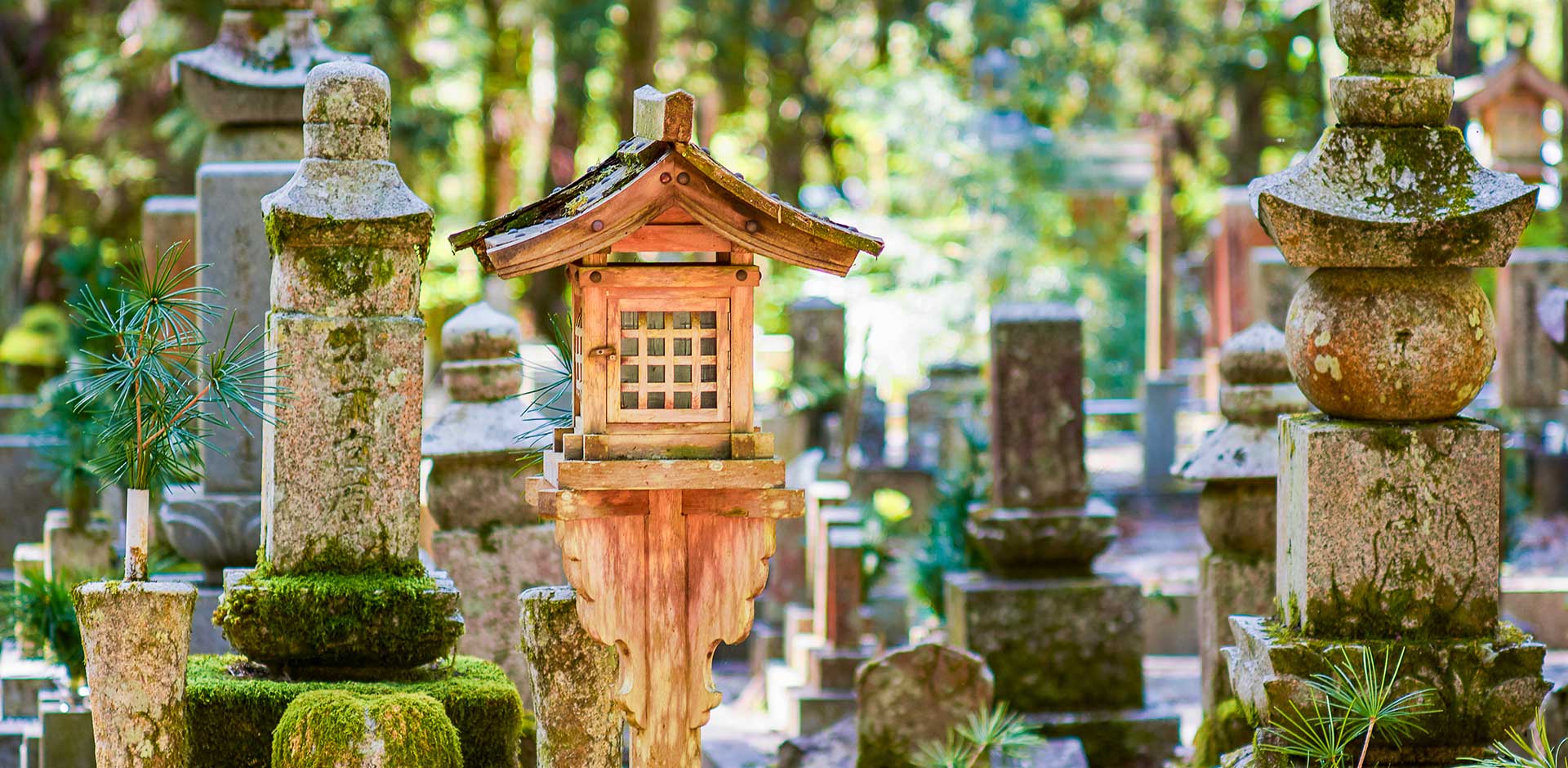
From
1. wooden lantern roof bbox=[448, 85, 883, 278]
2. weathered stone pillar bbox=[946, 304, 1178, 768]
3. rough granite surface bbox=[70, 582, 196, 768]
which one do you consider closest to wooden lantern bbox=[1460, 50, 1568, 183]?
weathered stone pillar bbox=[946, 304, 1178, 768]

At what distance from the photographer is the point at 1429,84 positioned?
16.4ft

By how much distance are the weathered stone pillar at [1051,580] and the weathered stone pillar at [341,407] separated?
3.65m

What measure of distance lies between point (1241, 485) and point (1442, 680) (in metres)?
2.39

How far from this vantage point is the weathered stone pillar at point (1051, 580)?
821 cm

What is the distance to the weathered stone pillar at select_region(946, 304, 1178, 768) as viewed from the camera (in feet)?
26.9

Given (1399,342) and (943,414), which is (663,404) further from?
(943,414)

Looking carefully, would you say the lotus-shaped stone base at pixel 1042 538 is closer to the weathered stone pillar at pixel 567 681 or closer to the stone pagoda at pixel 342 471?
the stone pagoda at pixel 342 471

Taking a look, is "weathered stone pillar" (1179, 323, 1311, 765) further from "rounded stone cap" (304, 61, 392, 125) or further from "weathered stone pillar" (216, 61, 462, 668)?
"rounded stone cap" (304, 61, 392, 125)

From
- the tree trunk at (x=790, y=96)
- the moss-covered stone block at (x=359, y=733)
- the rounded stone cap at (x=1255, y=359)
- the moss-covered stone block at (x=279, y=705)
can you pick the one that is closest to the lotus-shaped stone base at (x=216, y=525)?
the moss-covered stone block at (x=279, y=705)

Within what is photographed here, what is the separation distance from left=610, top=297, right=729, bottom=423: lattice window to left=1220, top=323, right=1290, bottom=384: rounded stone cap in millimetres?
3332

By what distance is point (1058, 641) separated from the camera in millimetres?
8258

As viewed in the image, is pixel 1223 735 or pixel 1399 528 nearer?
pixel 1399 528

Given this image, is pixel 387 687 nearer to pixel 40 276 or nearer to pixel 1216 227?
pixel 1216 227

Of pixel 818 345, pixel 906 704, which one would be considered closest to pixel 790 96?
pixel 818 345
